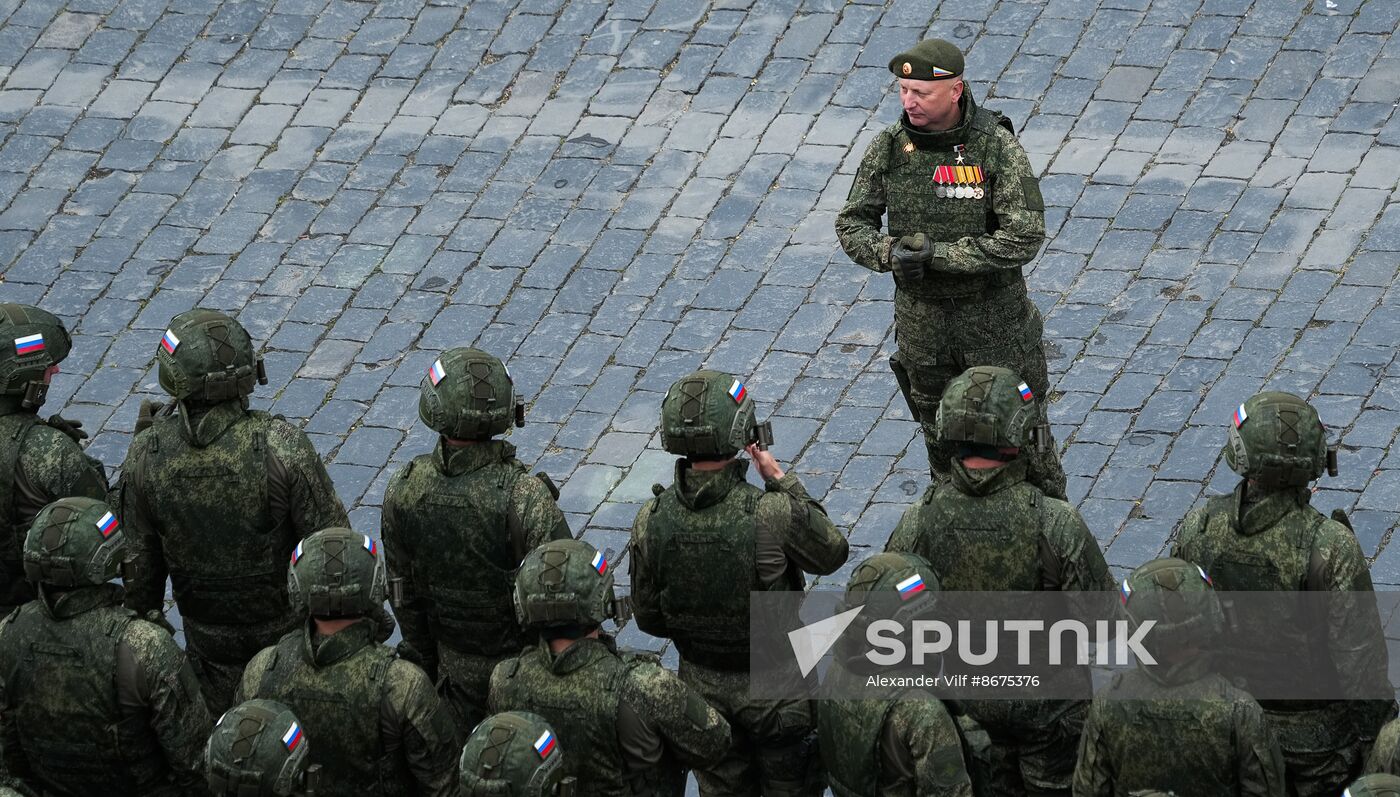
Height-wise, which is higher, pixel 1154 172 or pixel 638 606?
pixel 638 606

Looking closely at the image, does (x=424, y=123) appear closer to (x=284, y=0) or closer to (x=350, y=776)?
(x=284, y=0)

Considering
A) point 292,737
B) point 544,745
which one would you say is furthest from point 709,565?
point 292,737

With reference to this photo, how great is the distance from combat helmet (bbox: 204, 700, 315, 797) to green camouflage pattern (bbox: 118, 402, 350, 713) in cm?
205

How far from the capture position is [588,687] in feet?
27.4

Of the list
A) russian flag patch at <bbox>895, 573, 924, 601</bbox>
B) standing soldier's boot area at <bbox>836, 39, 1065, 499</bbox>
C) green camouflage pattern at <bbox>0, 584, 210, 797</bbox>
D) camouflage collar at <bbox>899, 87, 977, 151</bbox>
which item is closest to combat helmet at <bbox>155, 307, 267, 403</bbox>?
green camouflage pattern at <bbox>0, 584, 210, 797</bbox>

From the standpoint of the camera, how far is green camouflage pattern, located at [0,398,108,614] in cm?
1015

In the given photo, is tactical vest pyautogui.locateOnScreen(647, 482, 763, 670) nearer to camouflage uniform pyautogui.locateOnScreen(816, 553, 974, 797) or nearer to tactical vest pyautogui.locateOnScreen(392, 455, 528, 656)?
tactical vest pyautogui.locateOnScreen(392, 455, 528, 656)

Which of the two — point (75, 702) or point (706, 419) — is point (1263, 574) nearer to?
point (706, 419)

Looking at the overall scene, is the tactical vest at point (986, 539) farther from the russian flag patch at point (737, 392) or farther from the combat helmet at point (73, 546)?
the combat helmet at point (73, 546)

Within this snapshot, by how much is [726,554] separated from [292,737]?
2.01 metres

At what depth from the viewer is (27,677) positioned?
8.86m

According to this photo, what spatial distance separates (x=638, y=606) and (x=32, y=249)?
7035 millimetres

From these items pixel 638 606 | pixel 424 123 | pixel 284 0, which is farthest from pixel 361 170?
pixel 638 606

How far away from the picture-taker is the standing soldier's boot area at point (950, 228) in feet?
36.4
